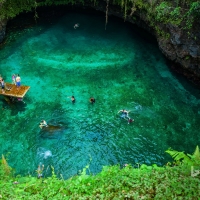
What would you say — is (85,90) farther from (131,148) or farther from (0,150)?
(0,150)

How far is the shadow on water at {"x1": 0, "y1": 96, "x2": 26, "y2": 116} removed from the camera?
695 inches

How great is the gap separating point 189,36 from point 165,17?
294 centimetres

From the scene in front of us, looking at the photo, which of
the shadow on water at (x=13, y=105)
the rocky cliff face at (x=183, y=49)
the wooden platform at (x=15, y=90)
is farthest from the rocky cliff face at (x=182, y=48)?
the shadow on water at (x=13, y=105)

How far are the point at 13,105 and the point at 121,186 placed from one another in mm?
12020

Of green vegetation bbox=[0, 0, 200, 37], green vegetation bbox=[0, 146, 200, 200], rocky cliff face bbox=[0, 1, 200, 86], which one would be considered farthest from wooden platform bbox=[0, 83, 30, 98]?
green vegetation bbox=[0, 146, 200, 200]

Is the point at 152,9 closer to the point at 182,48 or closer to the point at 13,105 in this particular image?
the point at 182,48

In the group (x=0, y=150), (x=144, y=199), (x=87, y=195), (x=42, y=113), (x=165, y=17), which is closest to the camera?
(x=144, y=199)

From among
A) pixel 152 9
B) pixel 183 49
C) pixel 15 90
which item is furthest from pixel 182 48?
pixel 15 90

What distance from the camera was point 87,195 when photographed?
8422mm

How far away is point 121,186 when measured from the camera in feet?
27.6

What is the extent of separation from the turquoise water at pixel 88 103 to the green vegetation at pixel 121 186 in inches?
179

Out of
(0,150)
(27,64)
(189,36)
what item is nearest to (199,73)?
(189,36)

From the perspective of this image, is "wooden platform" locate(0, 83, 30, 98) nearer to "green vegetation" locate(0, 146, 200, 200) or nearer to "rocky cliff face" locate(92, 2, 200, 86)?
"green vegetation" locate(0, 146, 200, 200)

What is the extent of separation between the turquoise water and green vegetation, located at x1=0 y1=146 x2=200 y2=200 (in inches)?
179
